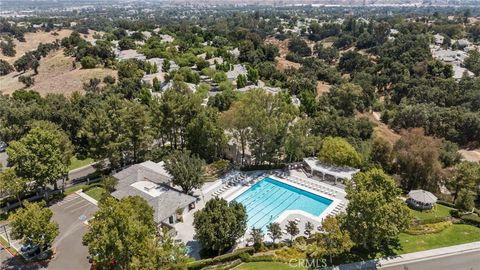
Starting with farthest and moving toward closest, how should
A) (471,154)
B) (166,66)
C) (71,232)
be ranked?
(166,66) → (471,154) → (71,232)

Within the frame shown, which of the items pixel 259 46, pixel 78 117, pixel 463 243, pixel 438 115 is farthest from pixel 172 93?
pixel 259 46

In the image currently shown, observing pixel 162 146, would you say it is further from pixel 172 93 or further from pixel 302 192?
pixel 302 192

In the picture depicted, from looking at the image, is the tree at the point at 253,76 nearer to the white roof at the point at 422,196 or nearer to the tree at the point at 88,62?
the tree at the point at 88,62

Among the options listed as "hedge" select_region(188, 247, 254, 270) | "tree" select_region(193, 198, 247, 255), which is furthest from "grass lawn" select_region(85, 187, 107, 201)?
"hedge" select_region(188, 247, 254, 270)

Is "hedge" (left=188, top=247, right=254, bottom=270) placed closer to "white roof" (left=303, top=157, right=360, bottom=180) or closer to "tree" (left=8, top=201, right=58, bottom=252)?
"tree" (left=8, top=201, right=58, bottom=252)

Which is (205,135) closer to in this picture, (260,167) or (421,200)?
(260,167)

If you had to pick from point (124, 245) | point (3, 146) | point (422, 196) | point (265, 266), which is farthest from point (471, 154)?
point (3, 146)
